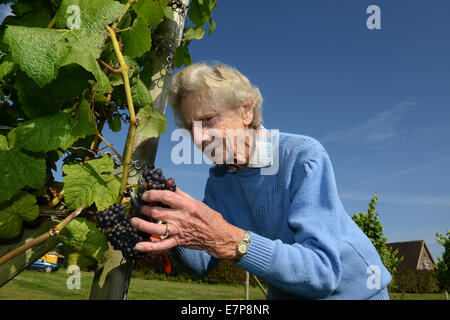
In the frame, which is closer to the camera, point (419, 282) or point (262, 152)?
point (262, 152)

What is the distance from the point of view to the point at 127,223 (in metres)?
1.57

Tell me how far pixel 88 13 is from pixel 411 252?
61.1 m

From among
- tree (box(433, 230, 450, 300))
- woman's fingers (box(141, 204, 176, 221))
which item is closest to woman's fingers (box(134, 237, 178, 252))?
woman's fingers (box(141, 204, 176, 221))

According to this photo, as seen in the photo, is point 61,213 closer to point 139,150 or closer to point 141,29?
point 139,150

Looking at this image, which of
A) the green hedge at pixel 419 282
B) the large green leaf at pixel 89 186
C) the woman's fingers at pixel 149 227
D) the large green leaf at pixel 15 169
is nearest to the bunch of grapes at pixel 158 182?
the woman's fingers at pixel 149 227

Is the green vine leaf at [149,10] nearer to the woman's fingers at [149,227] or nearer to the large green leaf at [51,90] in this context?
the large green leaf at [51,90]

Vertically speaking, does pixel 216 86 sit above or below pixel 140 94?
above

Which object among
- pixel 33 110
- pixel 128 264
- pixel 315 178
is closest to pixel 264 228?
pixel 315 178

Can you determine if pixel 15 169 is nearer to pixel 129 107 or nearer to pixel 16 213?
pixel 16 213

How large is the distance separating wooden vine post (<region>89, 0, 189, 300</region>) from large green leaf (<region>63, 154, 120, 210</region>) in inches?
4.2

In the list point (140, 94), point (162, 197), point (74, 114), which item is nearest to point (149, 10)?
point (140, 94)

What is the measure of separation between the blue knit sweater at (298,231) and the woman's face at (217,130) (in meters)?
0.18

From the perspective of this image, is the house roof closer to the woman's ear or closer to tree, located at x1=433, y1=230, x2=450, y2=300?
tree, located at x1=433, y1=230, x2=450, y2=300
